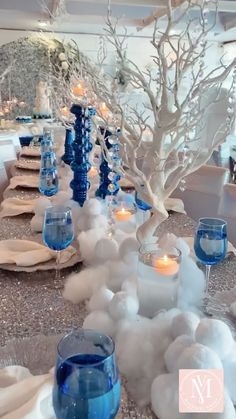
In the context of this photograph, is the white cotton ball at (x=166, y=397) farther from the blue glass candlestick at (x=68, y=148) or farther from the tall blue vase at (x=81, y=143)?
the blue glass candlestick at (x=68, y=148)

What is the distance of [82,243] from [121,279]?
8.0 inches

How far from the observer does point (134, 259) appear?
855mm

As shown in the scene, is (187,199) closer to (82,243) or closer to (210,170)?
(210,170)

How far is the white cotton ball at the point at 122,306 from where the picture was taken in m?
0.68

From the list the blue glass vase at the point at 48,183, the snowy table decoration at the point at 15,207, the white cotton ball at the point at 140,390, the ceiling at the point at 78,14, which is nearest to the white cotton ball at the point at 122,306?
the white cotton ball at the point at 140,390

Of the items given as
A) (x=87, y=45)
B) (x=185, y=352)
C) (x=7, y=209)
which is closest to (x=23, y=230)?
(x=7, y=209)

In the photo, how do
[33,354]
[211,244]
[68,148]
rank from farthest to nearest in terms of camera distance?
1. [68,148]
2. [211,244]
3. [33,354]

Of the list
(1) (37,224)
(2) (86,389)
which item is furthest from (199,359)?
(1) (37,224)

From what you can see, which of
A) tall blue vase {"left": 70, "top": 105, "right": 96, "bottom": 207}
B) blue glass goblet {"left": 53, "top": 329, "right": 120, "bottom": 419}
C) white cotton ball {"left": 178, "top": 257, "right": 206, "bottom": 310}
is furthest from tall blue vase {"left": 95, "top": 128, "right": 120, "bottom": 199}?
blue glass goblet {"left": 53, "top": 329, "right": 120, "bottom": 419}

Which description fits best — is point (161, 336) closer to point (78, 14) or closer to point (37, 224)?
point (37, 224)

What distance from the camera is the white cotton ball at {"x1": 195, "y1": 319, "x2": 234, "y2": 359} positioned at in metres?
0.57

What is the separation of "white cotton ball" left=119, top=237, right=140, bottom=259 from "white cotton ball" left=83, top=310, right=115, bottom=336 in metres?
0.19

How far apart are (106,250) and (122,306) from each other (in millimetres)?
250

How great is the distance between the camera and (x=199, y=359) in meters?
0.53
